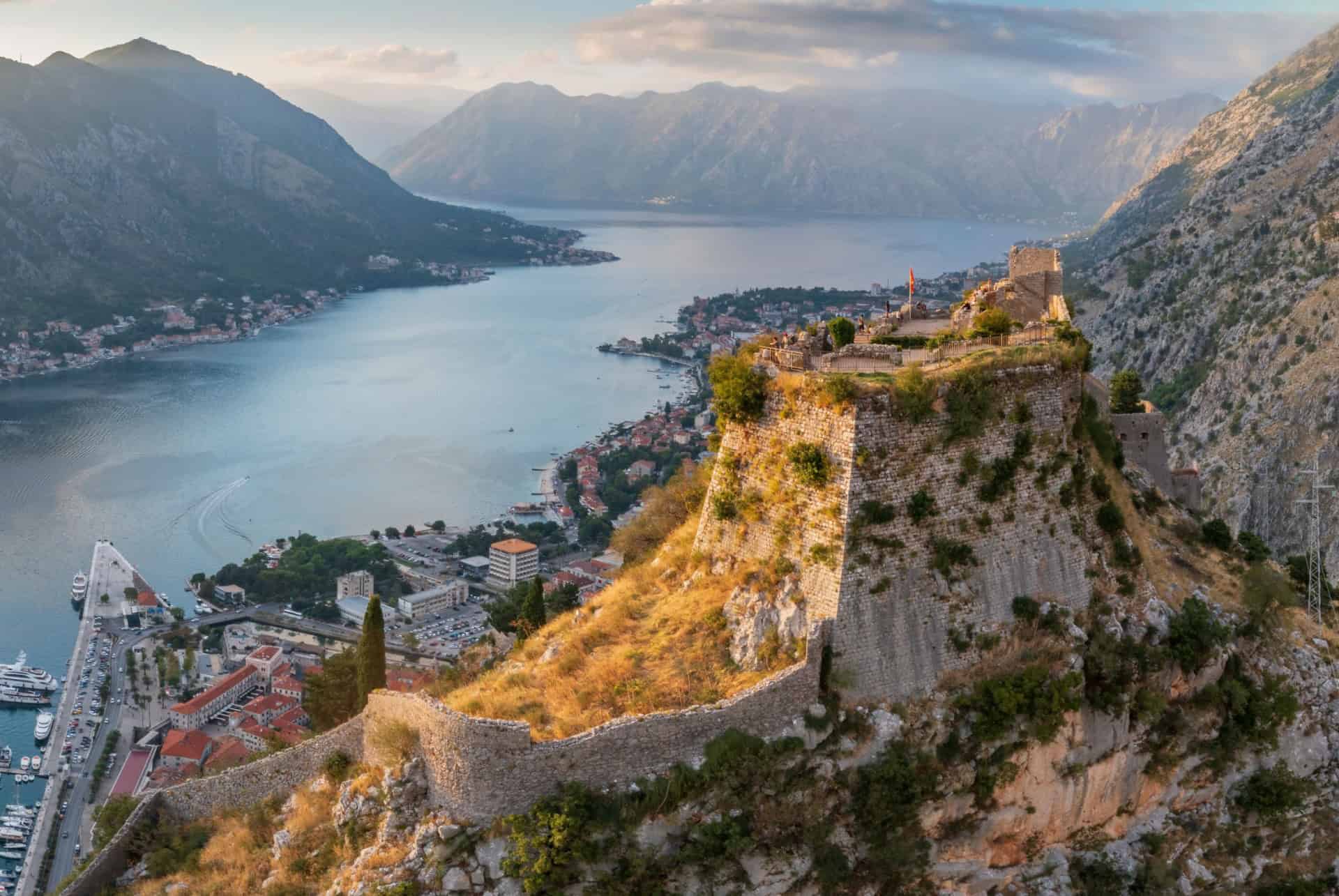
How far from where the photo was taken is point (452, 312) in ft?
492

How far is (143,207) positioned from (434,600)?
384 ft

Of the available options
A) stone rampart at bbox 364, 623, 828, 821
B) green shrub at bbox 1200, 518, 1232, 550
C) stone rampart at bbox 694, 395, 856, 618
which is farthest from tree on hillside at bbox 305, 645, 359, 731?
green shrub at bbox 1200, 518, 1232, 550

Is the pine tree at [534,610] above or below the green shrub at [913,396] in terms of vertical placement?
below

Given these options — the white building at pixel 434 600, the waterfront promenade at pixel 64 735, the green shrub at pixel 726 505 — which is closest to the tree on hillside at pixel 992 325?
the green shrub at pixel 726 505

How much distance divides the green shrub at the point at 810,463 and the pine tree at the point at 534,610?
9.74 meters

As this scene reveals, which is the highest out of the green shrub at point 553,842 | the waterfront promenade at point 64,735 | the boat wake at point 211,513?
the green shrub at point 553,842

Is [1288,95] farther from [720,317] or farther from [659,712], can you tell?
[659,712]

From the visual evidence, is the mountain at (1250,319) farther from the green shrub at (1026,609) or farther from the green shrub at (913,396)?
the green shrub at (913,396)

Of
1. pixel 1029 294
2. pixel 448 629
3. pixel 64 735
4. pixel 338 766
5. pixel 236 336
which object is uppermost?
pixel 1029 294

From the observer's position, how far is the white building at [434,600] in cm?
5484

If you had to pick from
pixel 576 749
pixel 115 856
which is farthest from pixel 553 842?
pixel 115 856

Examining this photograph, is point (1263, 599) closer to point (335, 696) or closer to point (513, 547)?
point (335, 696)

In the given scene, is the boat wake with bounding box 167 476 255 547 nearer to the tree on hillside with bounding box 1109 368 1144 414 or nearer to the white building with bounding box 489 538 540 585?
the white building with bounding box 489 538 540 585

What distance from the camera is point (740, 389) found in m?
14.5
